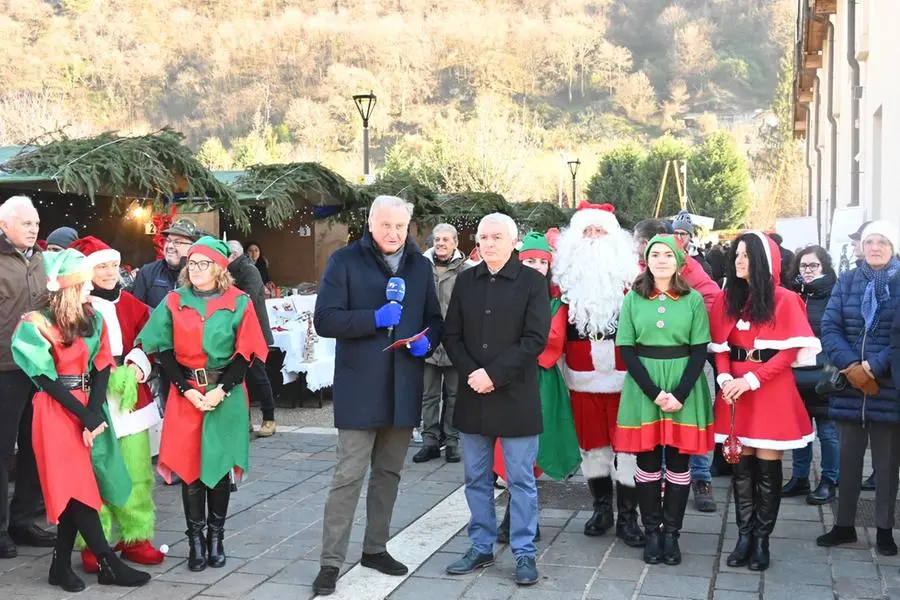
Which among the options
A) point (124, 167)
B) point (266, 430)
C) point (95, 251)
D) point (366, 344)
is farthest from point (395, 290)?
point (124, 167)

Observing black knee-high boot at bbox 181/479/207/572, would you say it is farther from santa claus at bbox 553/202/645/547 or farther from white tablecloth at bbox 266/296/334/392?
white tablecloth at bbox 266/296/334/392

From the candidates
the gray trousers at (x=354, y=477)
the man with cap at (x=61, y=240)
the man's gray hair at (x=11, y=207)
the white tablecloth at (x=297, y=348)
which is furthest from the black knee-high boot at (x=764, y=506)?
the white tablecloth at (x=297, y=348)

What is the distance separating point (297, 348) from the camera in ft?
33.3

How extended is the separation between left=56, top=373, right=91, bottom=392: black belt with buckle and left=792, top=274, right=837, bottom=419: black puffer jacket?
414cm

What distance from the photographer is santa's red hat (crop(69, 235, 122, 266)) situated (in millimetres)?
5133

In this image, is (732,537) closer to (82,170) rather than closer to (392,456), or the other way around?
(392,456)

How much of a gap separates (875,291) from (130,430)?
4068 mm

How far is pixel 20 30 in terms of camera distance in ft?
456

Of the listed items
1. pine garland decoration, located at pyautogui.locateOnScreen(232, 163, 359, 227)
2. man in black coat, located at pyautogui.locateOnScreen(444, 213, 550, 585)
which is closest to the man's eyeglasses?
man in black coat, located at pyautogui.locateOnScreen(444, 213, 550, 585)

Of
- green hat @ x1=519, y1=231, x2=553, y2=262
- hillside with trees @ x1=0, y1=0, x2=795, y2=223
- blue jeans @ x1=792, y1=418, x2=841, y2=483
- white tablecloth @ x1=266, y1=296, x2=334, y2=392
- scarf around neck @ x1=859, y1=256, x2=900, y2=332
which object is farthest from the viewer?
hillside with trees @ x1=0, y1=0, x2=795, y2=223

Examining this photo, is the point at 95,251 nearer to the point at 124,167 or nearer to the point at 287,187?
the point at 124,167

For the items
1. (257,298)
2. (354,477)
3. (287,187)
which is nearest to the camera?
(354,477)

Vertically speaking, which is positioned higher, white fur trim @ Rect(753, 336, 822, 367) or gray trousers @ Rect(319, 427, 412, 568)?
white fur trim @ Rect(753, 336, 822, 367)

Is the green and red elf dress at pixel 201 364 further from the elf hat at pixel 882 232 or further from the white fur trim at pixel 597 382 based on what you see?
the elf hat at pixel 882 232
